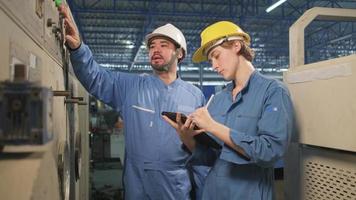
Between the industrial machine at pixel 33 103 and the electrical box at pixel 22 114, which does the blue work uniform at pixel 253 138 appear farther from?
the electrical box at pixel 22 114

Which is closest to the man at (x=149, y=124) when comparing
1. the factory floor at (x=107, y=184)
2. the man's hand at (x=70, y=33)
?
the man's hand at (x=70, y=33)

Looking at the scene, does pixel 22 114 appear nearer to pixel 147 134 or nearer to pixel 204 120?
pixel 204 120

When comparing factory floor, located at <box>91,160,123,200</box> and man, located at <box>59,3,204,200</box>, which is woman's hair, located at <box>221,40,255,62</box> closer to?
man, located at <box>59,3,204,200</box>

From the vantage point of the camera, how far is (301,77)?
134 cm

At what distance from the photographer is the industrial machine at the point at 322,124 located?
1.09 metres

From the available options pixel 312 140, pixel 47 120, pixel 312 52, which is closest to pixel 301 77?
pixel 312 140

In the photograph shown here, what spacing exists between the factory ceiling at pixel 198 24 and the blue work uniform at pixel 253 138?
5.22m

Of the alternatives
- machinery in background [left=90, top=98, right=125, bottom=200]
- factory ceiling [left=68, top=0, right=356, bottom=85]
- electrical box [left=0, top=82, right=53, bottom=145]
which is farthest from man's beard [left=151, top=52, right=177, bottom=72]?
factory ceiling [left=68, top=0, right=356, bottom=85]

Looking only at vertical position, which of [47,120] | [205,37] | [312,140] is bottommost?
[312,140]

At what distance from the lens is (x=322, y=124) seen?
3.94 feet

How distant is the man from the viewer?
1.69 metres

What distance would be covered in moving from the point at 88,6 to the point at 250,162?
5.82 metres

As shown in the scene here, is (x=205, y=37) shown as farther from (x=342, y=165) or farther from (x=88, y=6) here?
(x=88, y=6)

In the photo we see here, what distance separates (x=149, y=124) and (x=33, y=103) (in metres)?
1.30
